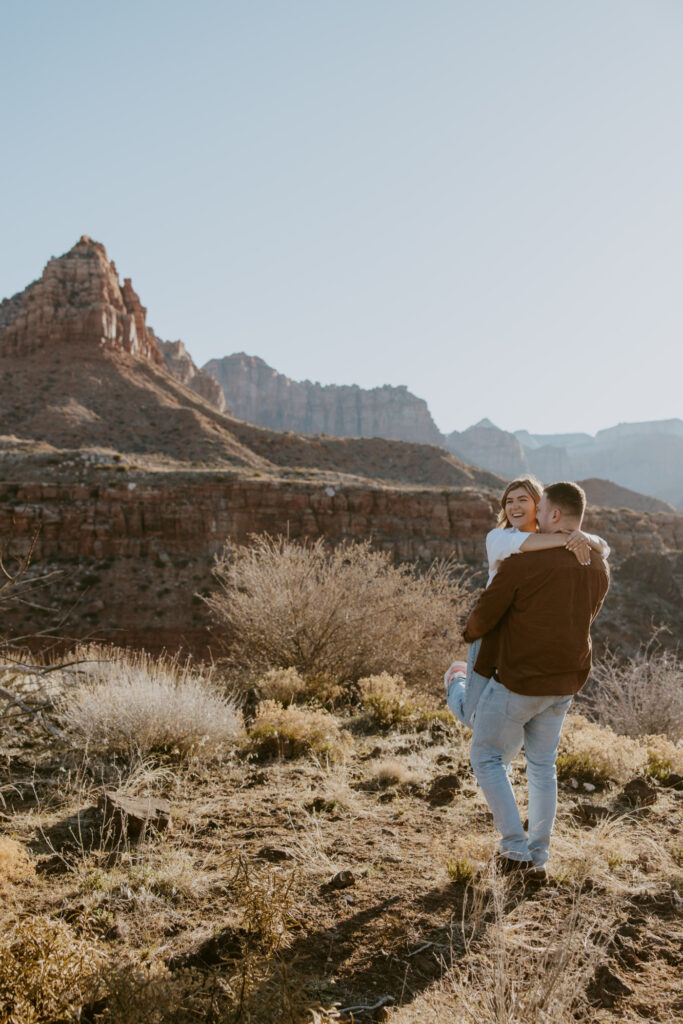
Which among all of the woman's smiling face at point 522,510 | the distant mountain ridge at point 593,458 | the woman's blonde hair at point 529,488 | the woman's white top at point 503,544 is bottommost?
the woman's white top at point 503,544

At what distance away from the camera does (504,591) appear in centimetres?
288

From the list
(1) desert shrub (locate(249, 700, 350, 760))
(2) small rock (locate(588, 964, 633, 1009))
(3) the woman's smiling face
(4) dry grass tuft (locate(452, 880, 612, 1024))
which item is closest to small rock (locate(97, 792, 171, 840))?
(1) desert shrub (locate(249, 700, 350, 760))

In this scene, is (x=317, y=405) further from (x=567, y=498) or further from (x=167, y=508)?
(x=567, y=498)

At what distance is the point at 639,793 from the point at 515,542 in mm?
2705

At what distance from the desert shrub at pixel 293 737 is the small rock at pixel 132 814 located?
1.28 metres

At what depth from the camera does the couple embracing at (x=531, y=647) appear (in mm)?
2824

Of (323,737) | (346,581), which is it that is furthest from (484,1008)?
(346,581)

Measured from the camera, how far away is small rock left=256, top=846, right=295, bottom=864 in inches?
126

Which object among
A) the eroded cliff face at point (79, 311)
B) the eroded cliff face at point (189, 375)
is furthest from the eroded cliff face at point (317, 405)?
the eroded cliff face at point (79, 311)

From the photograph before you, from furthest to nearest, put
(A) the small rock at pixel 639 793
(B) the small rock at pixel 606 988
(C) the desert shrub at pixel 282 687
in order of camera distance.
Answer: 1. (C) the desert shrub at pixel 282 687
2. (A) the small rock at pixel 639 793
3. (B) the small rock at pixel 606 988

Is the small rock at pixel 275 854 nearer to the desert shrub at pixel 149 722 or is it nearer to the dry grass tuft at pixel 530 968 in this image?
the dry grass tuft at pixel 530 968

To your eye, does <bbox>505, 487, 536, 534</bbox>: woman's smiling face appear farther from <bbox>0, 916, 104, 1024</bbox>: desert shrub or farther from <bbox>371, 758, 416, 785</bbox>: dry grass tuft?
<bbox>0, 916, 104, 1024</bbox>: desert shrub

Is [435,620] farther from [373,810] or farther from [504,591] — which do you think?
[504,591]

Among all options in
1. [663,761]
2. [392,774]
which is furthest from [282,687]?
[663,761]
